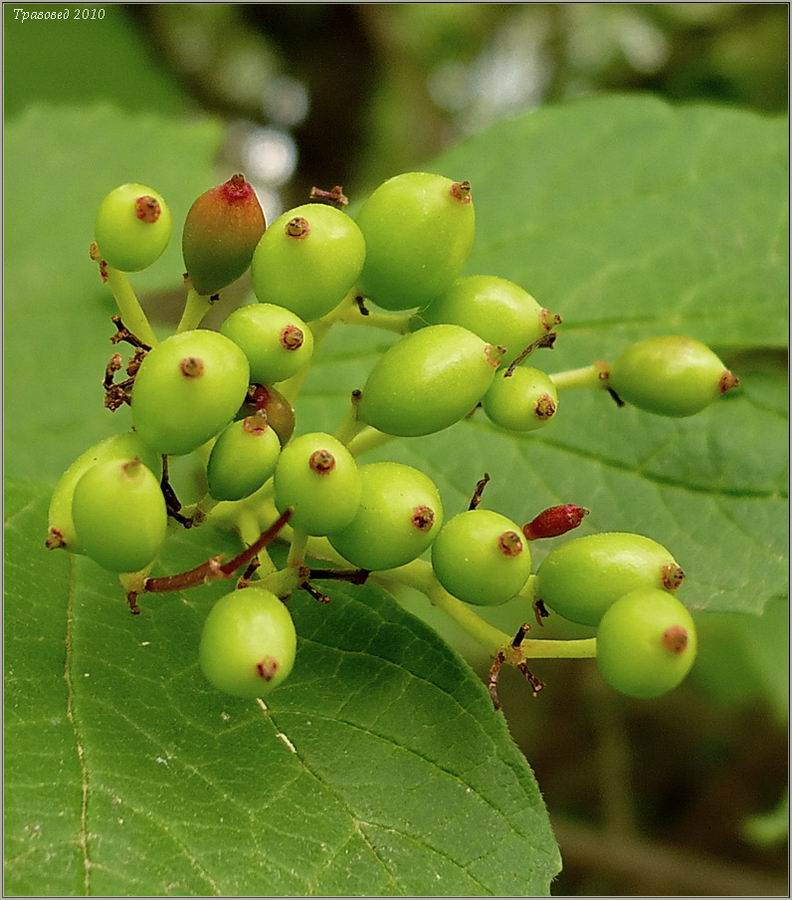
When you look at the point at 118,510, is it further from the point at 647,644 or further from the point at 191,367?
the point at 647,644

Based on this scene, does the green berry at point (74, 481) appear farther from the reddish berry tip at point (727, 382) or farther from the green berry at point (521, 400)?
the reddish berry tip at point (727, 382)

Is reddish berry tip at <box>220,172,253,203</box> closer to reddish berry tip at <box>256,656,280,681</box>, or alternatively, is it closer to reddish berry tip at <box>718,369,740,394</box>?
reddish berry tip at <box>256,656,280,681</box>

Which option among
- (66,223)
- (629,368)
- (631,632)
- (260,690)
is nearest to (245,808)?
(260,690)

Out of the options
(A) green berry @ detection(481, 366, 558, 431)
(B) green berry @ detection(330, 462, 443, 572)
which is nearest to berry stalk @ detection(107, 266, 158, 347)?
(B) green berry @ detection(330, 462, 443, 572)

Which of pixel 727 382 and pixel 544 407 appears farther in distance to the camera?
pixel 727 382

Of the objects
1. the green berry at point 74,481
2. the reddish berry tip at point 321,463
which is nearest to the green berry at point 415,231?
the reddish berry tip at point 321,463

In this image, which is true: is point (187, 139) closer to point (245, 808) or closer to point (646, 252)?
point (646, 252)

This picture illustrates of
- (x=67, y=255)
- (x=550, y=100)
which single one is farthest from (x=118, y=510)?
(x=550, y=100)
